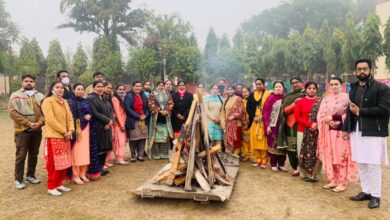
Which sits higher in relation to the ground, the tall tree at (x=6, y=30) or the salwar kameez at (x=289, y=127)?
the tall tree at (x=6, y=30)

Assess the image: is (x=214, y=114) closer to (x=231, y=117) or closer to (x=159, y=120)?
(x=231, y=117)

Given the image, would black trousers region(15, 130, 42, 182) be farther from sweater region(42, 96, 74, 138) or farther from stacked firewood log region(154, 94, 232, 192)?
stacked firewood log region(154, 94, 232, 192)

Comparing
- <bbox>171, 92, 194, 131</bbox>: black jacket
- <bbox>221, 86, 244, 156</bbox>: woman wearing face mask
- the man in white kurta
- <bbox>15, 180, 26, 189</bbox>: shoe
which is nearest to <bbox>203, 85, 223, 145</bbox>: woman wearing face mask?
<bbox>221, 86, 244, 156</bbox>: woman wearing face mask

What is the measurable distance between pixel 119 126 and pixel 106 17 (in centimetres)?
1942

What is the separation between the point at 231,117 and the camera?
6789mm

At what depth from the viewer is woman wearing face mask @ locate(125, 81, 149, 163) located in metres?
6.85

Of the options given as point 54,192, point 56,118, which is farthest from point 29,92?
point 54,192

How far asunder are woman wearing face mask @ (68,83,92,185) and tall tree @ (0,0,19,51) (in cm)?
2167

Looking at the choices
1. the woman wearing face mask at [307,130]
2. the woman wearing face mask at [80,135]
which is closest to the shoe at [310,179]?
the woman wearing face mask at [307,130]

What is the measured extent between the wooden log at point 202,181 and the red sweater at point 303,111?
2.05 metres

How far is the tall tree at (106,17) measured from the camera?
79.3ft

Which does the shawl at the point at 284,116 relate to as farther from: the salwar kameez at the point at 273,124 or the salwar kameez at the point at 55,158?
the salwar kameez at the point at 55,158

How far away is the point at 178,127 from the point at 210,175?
2843mm

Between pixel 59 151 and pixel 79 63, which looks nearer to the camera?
pixel 59 151
